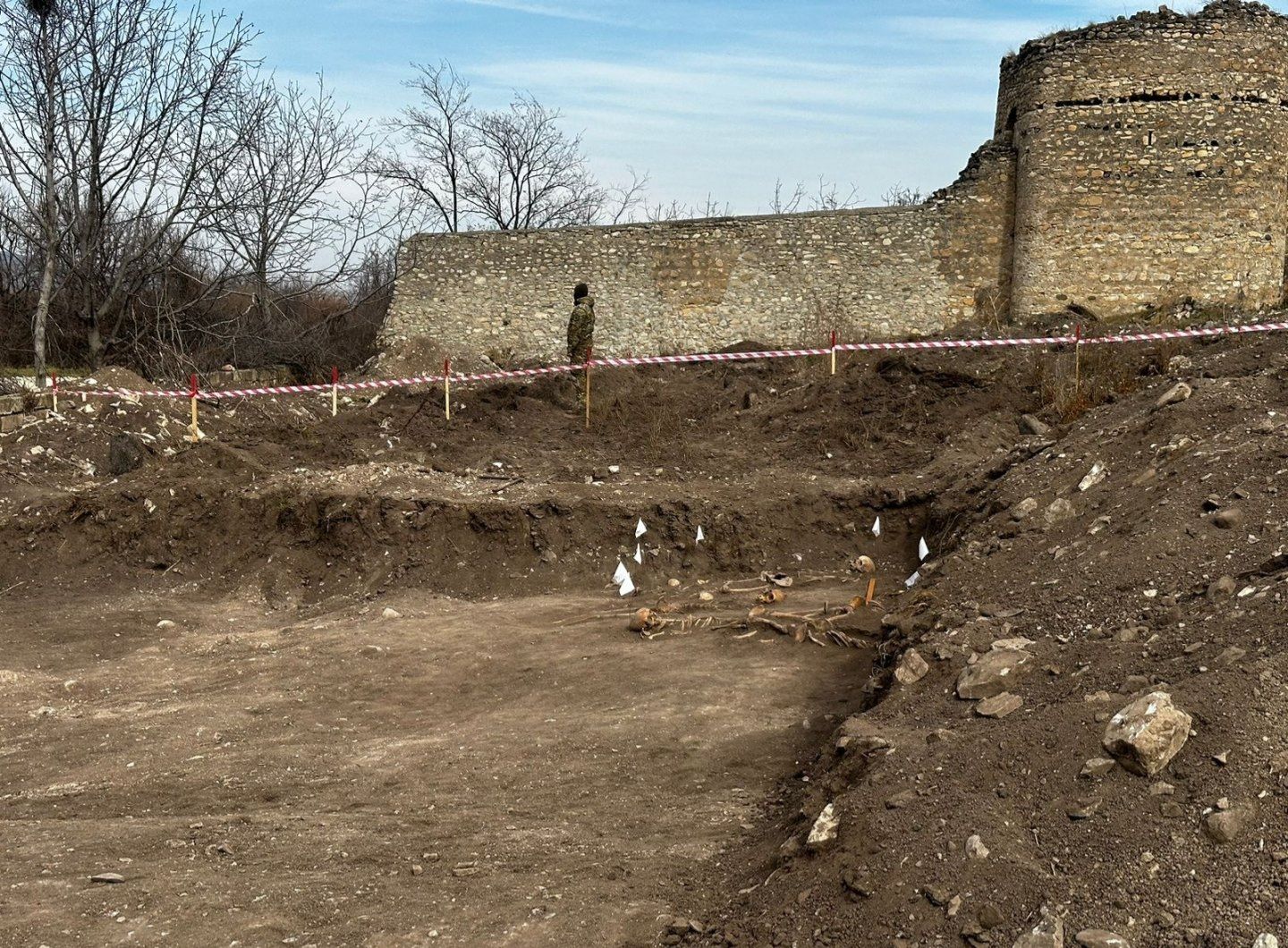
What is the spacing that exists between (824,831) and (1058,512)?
475 cm

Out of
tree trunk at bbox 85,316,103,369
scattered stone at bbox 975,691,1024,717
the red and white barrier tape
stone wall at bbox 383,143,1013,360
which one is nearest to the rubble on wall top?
stone wall at bbox 383,143,1013,360

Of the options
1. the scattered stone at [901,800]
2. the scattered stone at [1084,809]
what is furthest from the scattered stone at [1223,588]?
the scattered stone at [901,800]

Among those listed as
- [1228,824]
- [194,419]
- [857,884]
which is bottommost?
[857,884]

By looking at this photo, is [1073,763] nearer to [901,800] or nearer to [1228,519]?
[901,800]

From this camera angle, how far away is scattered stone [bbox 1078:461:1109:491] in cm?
919

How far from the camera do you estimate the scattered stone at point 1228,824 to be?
407cm

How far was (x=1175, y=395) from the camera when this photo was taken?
10.0 meters

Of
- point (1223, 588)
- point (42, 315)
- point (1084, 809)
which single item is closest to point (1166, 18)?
point (1223, 588)

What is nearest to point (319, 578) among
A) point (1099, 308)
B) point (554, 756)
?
point (554, 756)

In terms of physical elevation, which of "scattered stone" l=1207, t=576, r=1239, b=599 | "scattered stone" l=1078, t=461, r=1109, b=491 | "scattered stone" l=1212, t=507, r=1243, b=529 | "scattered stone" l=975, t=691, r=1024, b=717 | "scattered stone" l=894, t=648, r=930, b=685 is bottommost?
"scattered stone" l=894, t=648, r=930, b=685

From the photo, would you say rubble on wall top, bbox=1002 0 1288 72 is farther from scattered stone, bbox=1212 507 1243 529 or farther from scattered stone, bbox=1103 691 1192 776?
scattered stone, bbox=1103 691 1192 776

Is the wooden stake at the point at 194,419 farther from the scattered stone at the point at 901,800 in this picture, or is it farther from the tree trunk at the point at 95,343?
the scattered stone at the point at 901,800

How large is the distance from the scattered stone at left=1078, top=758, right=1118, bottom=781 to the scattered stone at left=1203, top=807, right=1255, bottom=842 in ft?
1.64

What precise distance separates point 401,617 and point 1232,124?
1491 centimetres
